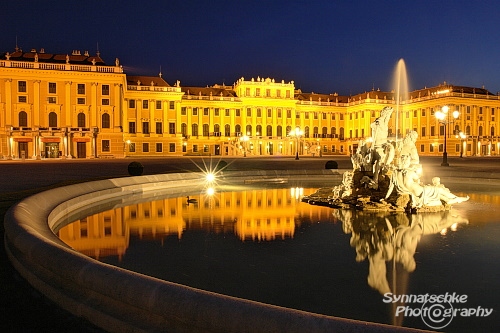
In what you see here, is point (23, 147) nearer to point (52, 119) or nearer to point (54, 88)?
point (52, 119)

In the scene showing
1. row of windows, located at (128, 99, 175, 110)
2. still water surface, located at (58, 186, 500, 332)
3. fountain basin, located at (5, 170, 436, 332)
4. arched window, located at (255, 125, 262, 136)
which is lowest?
still water surface, located at (58, 186, 500, 332)

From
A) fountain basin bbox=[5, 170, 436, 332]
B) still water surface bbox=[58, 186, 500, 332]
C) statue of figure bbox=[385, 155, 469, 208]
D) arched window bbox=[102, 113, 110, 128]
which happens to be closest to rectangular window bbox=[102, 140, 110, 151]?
arched window bbox=[102, 113, 110, 128]

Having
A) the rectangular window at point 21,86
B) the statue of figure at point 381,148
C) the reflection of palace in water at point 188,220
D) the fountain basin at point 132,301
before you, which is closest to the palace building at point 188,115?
the rectangular window at point 21,86

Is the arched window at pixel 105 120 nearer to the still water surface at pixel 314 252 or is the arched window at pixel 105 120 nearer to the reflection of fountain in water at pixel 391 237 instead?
the still water surface at pixel 314 252

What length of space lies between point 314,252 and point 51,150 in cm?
5523

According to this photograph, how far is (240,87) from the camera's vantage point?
84688 mm

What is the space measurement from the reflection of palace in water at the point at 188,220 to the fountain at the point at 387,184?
116cm

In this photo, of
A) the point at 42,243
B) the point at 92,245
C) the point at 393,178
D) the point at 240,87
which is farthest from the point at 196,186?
the point at 240,87

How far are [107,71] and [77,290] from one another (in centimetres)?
5966

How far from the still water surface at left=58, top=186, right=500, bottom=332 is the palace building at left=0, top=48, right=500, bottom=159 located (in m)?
41.9

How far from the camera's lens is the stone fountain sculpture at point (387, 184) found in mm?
12836

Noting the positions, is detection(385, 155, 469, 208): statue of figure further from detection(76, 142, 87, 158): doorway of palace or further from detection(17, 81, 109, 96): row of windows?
detection(17, 81, 109, 96): row of windows

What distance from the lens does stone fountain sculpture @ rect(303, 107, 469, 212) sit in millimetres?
12836

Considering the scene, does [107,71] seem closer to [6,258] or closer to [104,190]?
[104,190]
